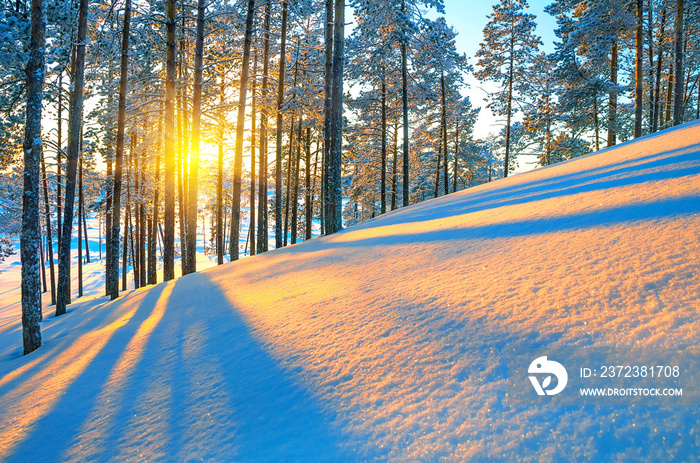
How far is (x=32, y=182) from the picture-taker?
5254mm

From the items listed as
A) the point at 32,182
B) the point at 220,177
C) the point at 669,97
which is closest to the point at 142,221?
the point at 220,177

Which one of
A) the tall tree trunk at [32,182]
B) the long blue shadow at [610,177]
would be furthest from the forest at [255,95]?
the long blue shadow at [610,177]

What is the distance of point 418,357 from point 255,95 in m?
12.7

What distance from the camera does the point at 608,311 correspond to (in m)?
1.47

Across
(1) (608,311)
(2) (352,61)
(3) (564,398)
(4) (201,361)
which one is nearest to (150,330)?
(4) (201,361)

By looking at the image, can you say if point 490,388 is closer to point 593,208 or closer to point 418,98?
point 593,208

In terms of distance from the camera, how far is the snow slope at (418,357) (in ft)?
3.70

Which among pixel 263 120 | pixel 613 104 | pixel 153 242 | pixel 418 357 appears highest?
pixel 613 104

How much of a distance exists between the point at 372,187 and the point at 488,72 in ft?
33.0

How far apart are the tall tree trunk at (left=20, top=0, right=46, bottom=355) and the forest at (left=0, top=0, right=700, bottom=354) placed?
23mm

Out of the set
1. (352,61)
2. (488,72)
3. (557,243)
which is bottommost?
(557,243)

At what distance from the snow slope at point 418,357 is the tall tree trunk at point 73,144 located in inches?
277

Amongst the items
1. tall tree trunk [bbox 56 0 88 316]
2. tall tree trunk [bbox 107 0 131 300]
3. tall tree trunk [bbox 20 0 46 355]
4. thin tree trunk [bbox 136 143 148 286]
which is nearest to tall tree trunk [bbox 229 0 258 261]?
tall tree trunk [bbox 107 0 131 300]

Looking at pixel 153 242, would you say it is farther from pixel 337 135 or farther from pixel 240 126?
pixel 337 135
